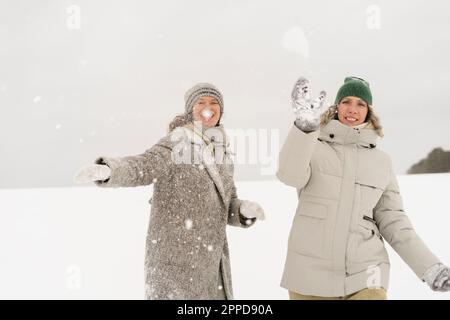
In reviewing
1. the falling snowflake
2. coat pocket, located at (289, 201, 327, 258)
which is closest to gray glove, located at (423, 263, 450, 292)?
coat pocket, located at (289, 201, 327, 258)

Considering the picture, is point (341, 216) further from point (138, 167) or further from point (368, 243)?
point (138, 167)

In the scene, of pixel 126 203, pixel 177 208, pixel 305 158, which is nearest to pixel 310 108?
pixel 305 158

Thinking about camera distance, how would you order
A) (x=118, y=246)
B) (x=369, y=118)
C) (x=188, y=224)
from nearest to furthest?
(x=188, y=224) → (x=369, y=118) → (x=118, y=246)

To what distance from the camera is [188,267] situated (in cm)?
311

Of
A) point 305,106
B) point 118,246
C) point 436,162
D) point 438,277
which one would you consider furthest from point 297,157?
point 436,162

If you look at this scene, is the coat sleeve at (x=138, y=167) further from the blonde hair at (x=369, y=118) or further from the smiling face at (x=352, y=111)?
the smiling face at (x=352, y=111)

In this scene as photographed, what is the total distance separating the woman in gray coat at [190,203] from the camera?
3.09 metres

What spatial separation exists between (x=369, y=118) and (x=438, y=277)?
1.01 meters

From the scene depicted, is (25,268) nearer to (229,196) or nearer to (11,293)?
(11,293)

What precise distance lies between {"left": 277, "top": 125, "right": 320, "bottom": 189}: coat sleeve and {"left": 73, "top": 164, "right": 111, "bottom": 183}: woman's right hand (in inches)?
38.2

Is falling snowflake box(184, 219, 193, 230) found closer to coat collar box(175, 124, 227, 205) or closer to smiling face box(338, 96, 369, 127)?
coat collar box(175, 124, 227, 205)

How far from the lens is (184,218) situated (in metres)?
3.13

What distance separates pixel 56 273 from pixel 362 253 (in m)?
4.48

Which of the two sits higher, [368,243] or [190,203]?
[190,203]
